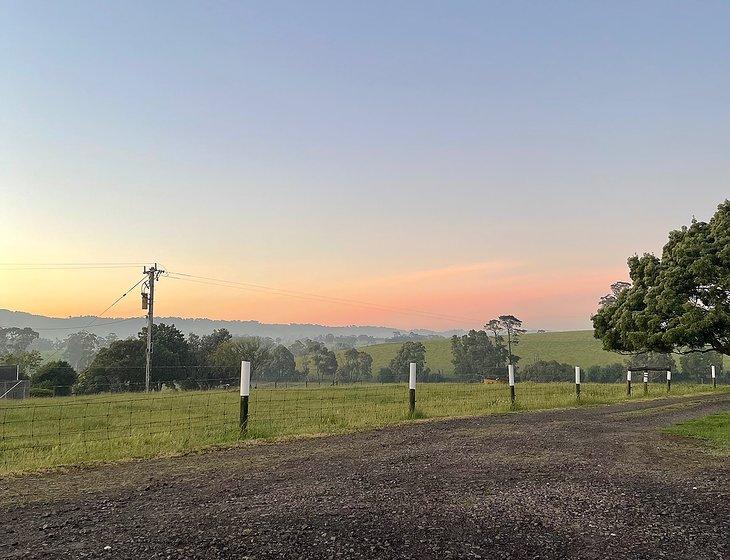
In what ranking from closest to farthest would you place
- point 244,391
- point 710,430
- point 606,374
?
point 244,391
point 710,430
point 606,374

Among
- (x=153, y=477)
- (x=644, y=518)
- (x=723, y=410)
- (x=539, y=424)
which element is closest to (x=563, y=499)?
(x=644, y=518)

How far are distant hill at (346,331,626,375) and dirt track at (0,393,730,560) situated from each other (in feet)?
349

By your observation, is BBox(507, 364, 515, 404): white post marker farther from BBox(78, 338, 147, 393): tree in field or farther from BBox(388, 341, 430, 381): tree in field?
BBox(388, 341, 430, 381): tree in field

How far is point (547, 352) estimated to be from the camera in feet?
402

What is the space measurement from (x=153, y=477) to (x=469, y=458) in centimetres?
468

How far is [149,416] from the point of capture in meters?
23.8

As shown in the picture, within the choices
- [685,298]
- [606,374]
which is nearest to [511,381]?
[685,298]

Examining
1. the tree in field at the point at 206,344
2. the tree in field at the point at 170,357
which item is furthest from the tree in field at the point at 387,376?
the tree in field at the point at 170,357

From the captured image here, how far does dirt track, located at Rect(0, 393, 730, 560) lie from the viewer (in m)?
4.46

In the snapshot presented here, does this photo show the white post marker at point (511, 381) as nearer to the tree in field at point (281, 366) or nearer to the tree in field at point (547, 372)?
the tree in field at point (547, 372)

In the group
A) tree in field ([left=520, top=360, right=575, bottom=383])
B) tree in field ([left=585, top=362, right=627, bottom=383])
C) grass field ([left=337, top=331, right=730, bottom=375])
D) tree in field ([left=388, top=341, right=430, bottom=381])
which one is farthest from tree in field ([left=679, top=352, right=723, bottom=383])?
tree in field ([left=388, top=341, right=430, bottom=381])

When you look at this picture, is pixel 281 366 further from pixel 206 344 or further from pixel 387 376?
pixel 206 344

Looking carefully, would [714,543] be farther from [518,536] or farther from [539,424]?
[539,424]

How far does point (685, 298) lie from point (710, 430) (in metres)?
5.70
